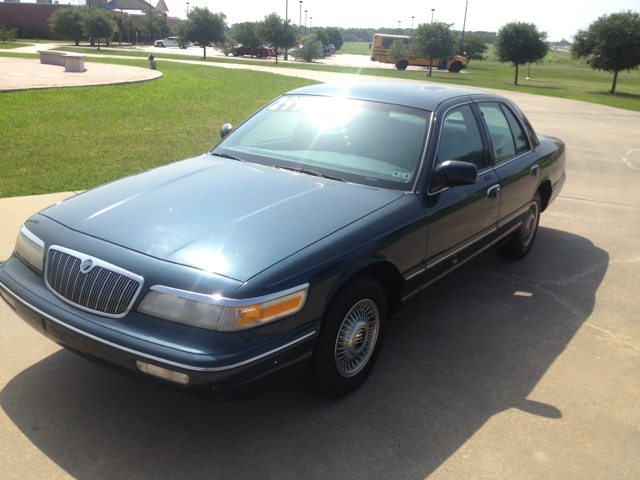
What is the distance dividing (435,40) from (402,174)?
3823cm

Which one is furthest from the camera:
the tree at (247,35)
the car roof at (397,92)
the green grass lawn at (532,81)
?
the tree at (247,35)

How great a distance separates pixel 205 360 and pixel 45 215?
4.90 ft

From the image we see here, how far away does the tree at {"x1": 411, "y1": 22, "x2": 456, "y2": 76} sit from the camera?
→ 3872 cm

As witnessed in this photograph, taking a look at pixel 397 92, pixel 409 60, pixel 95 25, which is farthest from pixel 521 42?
pixel 95 25

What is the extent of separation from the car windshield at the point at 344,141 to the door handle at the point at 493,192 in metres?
0.80

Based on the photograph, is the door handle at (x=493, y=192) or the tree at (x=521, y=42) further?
the tree at (x=521, y=42)

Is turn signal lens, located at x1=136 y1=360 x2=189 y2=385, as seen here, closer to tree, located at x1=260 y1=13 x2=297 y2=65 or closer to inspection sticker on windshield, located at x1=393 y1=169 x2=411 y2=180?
inspection sticker on windshield, located at x1=393 y1=169 x2=411 y2=180

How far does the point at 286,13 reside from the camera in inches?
2432

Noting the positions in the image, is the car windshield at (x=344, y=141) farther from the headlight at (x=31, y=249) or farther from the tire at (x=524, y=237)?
the tire at (x=524, y=237)

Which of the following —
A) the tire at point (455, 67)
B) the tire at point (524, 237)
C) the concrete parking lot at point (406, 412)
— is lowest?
the concrete parking lot at point (406, 412)

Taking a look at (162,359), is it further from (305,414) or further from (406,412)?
(406,412)

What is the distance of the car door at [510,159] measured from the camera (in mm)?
4527

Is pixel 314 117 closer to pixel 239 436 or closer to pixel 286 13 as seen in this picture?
pixel 239 436

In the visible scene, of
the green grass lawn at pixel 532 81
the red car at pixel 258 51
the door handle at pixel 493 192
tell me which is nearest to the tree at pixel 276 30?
the green grass lawn at pixel 532 81
